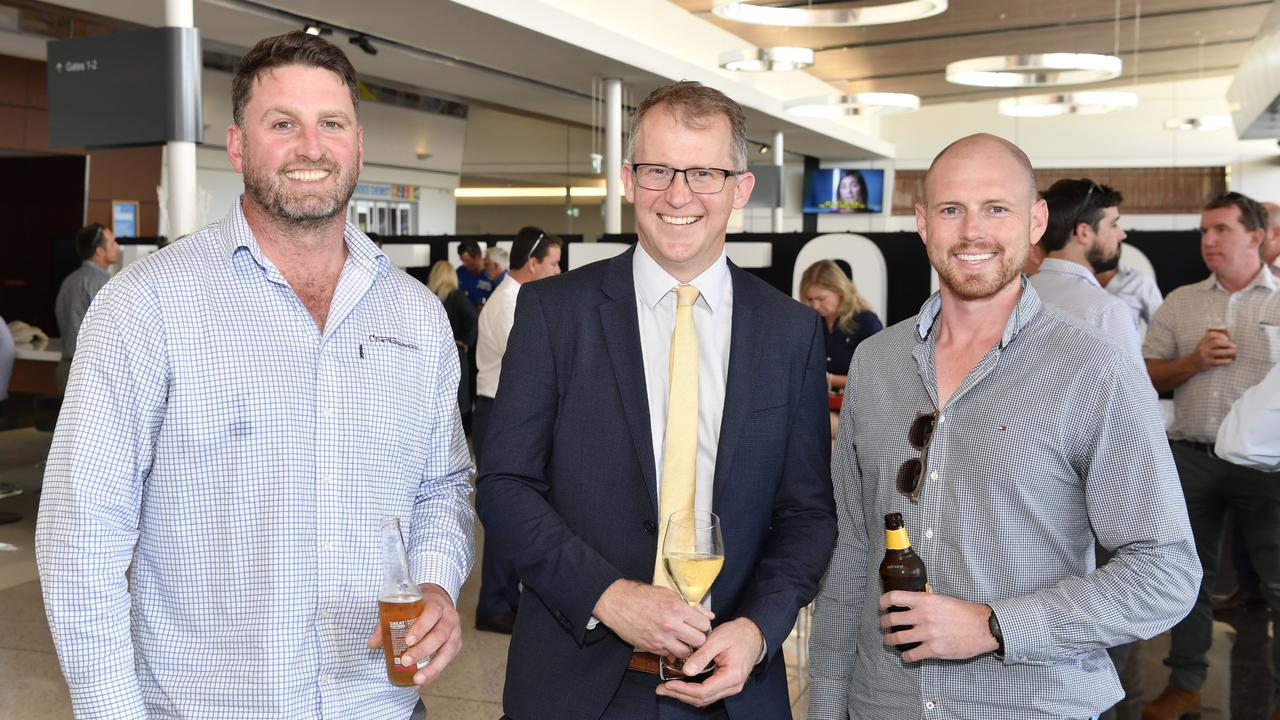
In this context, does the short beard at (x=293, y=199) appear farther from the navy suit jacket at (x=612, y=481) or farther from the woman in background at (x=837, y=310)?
the woman in background at (x=837, y=310)

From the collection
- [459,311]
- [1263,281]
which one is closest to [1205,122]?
[459,311]

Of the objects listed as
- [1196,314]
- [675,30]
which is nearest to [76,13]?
[675,30]

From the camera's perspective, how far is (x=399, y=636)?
5.11 ft

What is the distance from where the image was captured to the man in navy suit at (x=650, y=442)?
69.4 inches

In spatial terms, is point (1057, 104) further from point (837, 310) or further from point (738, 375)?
point (738, 375)

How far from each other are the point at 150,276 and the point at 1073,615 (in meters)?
1.51

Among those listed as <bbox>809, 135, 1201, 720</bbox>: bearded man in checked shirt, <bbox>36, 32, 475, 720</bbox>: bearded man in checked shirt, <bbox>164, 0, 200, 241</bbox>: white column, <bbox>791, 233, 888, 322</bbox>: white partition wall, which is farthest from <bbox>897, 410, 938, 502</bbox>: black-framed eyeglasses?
<bbox>791, 233, 888, 322</bbox>: white partition wall

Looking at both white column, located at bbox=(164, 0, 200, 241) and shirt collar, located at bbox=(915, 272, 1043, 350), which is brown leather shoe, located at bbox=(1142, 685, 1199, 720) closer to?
shirt collar, located at bbox=(915, 272, 1043, 350)

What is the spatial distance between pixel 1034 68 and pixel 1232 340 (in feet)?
30.4

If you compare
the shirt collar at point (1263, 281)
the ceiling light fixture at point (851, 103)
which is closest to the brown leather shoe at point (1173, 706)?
the shirt collar at point (1263, 281)

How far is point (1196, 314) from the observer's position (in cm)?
452

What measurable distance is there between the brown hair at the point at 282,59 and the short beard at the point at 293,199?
0.11 meters

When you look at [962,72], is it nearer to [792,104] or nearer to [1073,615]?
[792,104]

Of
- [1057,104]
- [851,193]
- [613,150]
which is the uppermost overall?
[1057,104]
